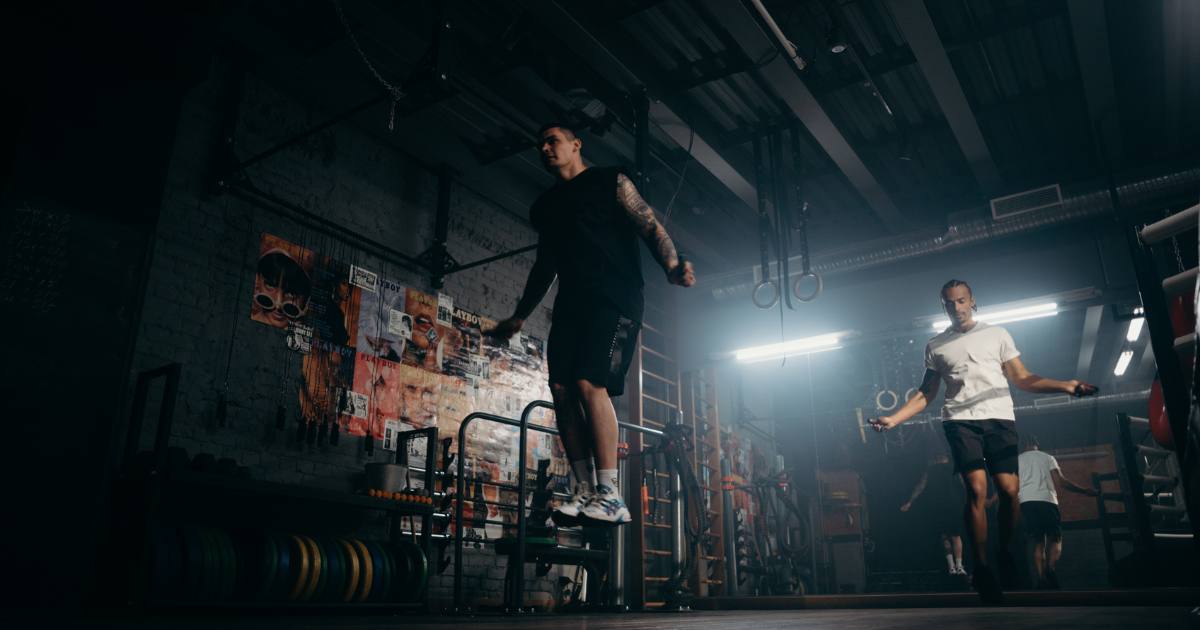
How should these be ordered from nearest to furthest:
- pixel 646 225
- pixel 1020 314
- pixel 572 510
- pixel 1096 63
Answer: pixel 572 510, pixel 646 225, pixel 1096 63, pixel 1020 314

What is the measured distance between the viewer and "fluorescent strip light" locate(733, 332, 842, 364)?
8.43 meters

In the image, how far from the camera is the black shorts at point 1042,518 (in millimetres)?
6855

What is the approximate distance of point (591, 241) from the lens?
2.48 metres

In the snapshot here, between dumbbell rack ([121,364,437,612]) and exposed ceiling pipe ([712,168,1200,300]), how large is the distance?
464 cm

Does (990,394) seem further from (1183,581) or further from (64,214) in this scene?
(64,214)

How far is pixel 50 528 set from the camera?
322 cm

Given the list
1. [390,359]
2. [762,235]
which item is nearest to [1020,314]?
[762,235]

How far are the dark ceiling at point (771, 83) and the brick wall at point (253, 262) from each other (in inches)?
14.4

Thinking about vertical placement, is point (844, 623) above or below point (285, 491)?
below

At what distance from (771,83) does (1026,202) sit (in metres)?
2.73

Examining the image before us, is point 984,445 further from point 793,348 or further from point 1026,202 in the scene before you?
point 793,348

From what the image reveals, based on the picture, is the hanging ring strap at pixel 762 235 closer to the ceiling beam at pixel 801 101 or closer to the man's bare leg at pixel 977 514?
the ceiling beam at pixel 801 101

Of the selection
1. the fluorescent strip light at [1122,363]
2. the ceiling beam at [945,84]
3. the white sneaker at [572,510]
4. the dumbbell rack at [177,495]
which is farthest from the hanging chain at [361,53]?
the fluorescent strip light at [1122,363]

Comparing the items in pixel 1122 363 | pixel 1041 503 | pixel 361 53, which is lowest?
pixel 1041 503
